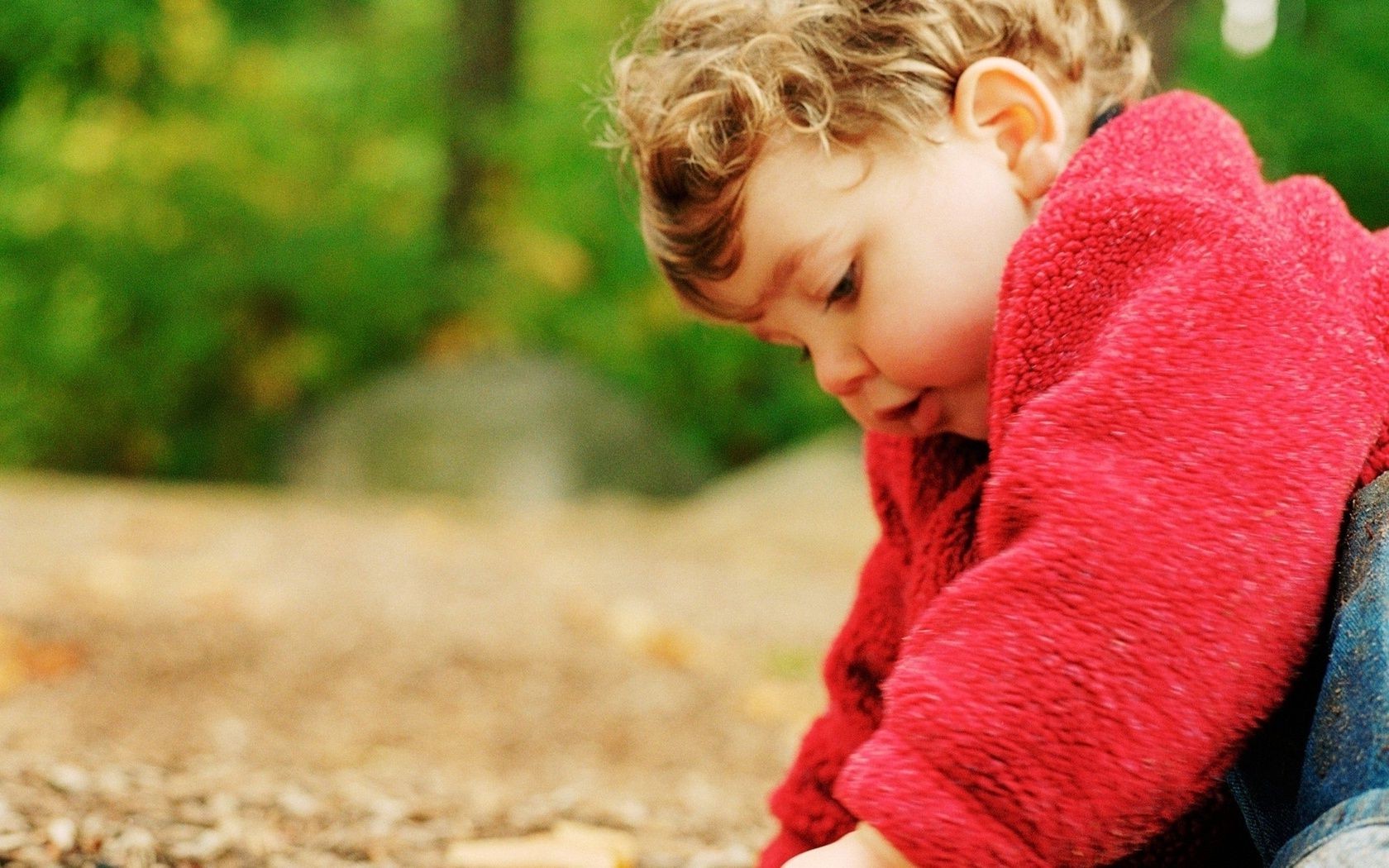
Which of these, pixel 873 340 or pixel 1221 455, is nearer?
pixel 1221 455

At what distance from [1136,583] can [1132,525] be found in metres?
0.05

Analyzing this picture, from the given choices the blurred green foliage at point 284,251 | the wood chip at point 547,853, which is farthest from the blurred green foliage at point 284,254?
the wood chip at point 547,853

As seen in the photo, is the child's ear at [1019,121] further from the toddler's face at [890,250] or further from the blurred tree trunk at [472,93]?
the blurred tree trunk at [472,93]

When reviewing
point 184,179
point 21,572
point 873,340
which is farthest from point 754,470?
point 873,340

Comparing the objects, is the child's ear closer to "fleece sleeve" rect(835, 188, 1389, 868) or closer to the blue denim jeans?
"fleece sleeve" rect(835, 188, 1389, 868)

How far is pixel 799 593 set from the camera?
17.3 ft

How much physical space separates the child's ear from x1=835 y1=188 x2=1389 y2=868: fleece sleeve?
260 millimetres

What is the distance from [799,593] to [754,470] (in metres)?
2.91

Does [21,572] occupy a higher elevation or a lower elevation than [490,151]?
lower

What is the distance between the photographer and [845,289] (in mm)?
1446

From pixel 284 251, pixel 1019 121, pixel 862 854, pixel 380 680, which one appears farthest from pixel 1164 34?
pixel 284 251

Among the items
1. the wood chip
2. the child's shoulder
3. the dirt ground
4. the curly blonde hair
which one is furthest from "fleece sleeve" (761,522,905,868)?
the child's shoulder

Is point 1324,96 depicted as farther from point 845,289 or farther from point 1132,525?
point 1132,525

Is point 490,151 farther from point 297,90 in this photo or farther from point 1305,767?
point 1305,767
